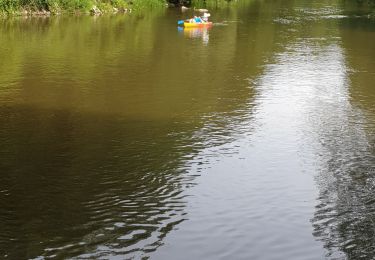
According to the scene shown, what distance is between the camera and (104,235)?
13.8 meters

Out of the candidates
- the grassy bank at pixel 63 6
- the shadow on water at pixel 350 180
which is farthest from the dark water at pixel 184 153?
the grassy bank at pixel 63 6

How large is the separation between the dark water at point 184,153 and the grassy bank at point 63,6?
17.3 metres

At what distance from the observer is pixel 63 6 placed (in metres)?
65.2

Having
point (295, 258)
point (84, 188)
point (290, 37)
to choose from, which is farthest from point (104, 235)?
point (290, 37)

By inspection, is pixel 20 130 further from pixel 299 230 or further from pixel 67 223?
pixel 299 230

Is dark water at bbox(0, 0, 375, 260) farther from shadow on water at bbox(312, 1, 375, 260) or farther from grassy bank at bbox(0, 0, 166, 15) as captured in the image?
grassy bank at bbox(0, 0, 166, 15)

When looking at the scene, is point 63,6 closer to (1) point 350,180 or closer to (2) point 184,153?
(2) point 184,153

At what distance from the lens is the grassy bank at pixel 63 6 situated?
194ft

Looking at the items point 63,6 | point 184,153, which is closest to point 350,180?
point 184,153

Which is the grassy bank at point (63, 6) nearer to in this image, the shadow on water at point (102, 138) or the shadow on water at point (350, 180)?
the shadow on water at point (102, 138)

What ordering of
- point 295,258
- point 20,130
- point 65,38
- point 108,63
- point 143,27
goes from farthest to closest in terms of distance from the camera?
point 143,27
point 65,38
point 108,63
point 20,130
point 295,258

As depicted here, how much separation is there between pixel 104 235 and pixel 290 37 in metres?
42.0

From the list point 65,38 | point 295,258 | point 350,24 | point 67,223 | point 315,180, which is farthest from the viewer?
point 350,24

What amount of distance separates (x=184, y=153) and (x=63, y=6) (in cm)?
4978
